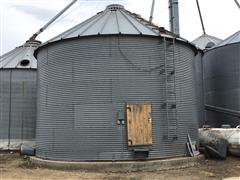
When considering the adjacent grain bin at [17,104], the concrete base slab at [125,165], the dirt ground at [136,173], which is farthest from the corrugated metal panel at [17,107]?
the concrete base slab at [125,165]

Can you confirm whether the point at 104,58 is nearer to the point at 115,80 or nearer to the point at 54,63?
the point at 115,80

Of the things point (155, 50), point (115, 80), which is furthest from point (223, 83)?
point (115, 80)

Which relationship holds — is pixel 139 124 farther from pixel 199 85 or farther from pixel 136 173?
pixel 199 85

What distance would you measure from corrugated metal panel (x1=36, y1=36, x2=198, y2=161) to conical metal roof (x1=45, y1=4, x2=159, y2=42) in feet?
1.47

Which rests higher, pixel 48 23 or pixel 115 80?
pixel 48 23

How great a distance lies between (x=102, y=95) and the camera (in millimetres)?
18766

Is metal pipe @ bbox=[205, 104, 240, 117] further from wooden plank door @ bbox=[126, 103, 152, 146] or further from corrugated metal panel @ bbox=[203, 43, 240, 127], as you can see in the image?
wooden plank door @ bbox=[126, 103, 152, 146]

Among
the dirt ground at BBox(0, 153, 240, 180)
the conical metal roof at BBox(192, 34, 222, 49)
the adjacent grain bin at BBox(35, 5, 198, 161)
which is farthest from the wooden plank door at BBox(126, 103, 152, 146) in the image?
the conical metal roof at BBox(192, 34, 222, 49)

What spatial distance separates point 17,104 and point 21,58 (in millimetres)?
3607

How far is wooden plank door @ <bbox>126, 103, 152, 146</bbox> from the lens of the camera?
18500 mm

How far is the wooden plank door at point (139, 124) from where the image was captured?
60.7 feet

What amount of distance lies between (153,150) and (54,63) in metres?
6.44

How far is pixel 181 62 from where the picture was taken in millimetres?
20562

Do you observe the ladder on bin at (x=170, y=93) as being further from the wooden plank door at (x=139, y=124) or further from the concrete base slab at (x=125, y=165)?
the concrete base slab at (x=125, y=165)
